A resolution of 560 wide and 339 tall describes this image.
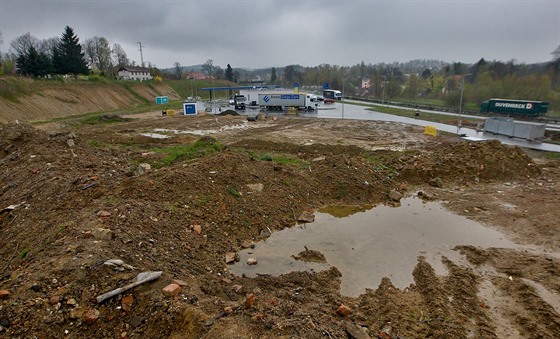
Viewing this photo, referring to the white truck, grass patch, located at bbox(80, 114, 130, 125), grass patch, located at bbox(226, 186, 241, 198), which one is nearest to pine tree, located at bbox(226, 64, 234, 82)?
the white truck

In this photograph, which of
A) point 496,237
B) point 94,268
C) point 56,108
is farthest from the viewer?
point 56,108

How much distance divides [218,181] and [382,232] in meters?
6.22

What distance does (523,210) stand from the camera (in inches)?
489

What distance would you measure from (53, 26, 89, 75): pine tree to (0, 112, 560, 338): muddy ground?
51.0 metres

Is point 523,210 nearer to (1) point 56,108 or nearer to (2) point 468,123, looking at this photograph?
(2) point 468,123

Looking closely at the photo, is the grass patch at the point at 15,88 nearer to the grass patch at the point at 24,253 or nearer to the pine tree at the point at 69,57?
the pine tree at the point at 69,57

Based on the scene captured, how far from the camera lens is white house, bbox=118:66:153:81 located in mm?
91688

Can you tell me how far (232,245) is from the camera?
9594 mm

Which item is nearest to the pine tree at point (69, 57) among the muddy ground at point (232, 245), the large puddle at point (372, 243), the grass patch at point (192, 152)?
the muddy ground at point (232, 245)

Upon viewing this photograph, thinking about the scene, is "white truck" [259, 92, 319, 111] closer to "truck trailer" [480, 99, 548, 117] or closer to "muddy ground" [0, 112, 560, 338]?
"truck trailer" [480, 99, 548, 117]

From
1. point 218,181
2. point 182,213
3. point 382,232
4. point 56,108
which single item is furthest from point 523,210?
point 56,108

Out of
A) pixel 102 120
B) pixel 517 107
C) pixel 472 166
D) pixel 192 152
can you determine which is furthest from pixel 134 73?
pixel 472 166

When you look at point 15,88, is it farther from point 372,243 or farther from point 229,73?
point 229,73

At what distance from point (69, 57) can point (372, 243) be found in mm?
69669
